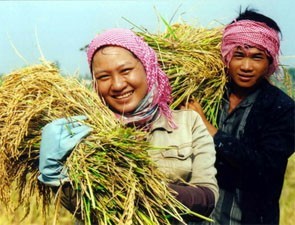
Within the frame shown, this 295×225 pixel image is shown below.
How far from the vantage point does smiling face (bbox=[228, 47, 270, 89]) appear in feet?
12.1

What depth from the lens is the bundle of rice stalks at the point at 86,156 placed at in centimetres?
242

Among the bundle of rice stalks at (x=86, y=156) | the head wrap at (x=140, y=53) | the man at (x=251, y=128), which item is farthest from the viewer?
the man at (x=251, y=128)

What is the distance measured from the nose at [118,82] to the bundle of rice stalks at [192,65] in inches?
25.1

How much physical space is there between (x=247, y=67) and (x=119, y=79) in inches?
40.2

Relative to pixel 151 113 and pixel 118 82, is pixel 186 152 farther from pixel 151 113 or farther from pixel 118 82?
pixel 118 82

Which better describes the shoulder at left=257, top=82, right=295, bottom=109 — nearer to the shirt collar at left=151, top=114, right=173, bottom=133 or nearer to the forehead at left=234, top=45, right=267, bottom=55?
the forehead at left=234, top=45, right=267, bottom=55

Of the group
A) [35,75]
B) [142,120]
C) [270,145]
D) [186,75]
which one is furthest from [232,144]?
[35,75]

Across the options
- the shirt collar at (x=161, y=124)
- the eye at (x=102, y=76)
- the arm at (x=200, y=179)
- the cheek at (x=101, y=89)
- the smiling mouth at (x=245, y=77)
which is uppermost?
the eye at (x=102, y=76)

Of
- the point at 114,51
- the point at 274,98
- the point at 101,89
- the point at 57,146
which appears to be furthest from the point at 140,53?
the point at 274,98

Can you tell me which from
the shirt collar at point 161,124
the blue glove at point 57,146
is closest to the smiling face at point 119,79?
the shirt collar at point 161,124

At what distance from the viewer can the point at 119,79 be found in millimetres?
2875

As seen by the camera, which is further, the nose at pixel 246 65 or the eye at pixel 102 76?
the nose at pixel 246 65

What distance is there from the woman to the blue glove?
0.39 meters

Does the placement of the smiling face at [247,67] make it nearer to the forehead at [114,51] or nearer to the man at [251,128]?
the man at [251,128]
